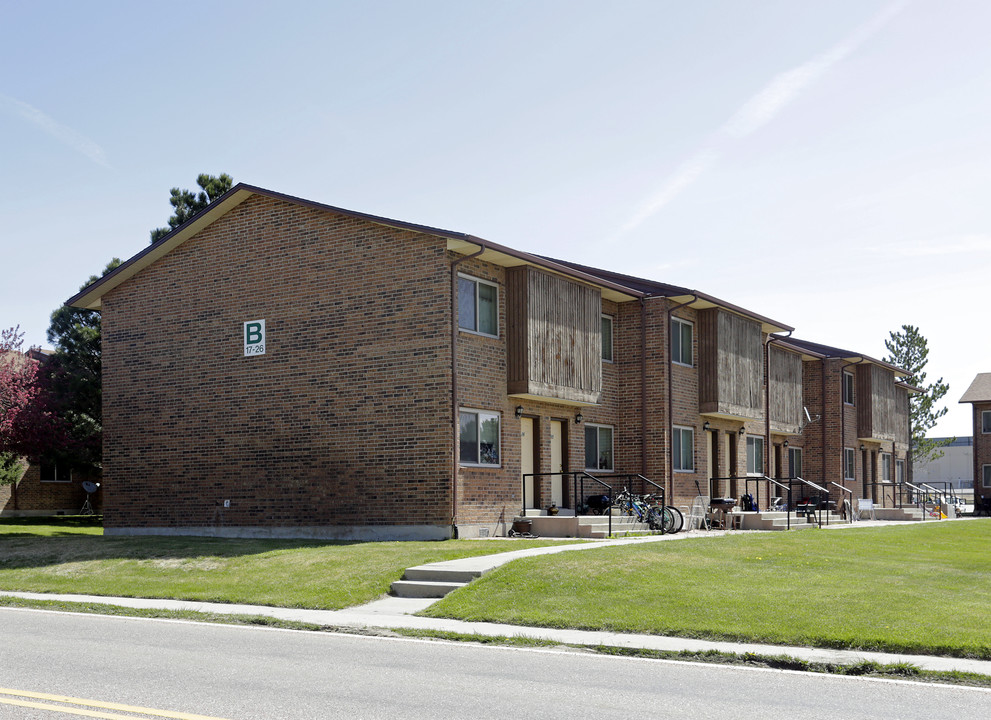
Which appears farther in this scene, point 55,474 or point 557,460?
point 55,474

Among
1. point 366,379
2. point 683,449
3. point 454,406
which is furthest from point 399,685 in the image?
point 683,449

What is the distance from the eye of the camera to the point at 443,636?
11.9m

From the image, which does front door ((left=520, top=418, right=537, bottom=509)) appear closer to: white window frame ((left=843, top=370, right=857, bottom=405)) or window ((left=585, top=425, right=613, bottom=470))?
window ((left=585, top=425, right=613, bottom=470))

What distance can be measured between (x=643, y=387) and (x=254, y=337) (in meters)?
10.0

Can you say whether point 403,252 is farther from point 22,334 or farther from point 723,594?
point 22,334

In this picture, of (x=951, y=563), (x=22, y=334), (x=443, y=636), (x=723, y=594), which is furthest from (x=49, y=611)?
(x=22, y=334)

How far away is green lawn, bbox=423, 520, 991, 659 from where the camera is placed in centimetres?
1119

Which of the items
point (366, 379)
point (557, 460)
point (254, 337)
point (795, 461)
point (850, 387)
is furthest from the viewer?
point (850, 387)

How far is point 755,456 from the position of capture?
114 ft

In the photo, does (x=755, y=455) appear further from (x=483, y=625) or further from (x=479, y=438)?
(x=483, y=625)

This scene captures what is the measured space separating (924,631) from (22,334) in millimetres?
26617

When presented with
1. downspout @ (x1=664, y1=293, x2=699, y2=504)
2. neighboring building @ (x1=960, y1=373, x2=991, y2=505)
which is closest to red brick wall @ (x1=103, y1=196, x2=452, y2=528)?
downspout @ (x1=664, y1=293, x2=699, y2=504)

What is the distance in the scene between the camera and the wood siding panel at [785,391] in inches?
1389

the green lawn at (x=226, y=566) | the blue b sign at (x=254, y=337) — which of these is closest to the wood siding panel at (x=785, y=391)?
the green lawn at (x=226, y=566)
